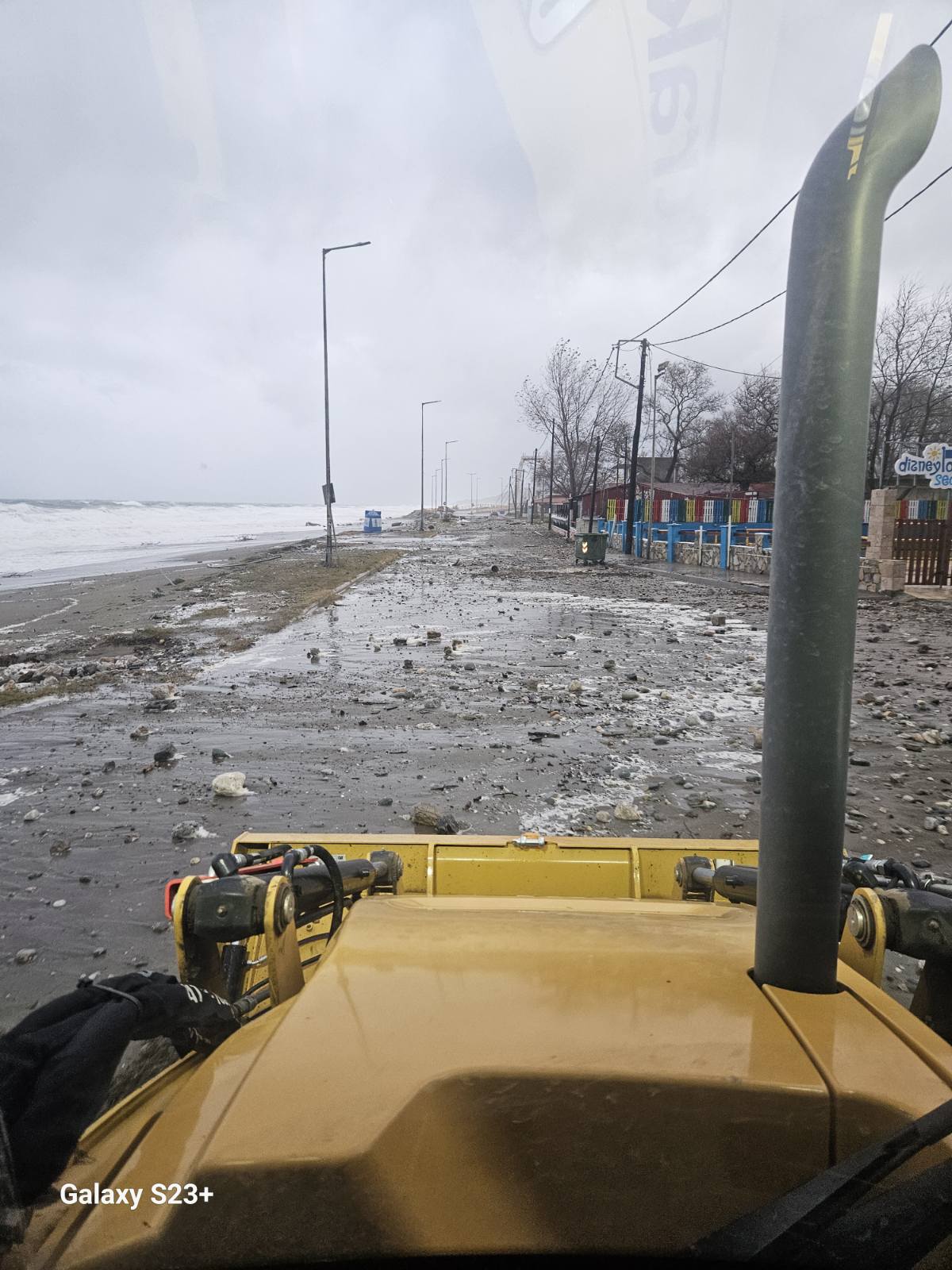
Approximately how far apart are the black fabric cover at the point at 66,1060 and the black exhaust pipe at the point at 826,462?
3.29 ft

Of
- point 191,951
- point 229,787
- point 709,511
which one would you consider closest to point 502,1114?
point 191,951

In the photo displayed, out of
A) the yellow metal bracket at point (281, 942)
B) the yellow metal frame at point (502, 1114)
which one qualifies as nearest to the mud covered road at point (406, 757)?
the yellow metal bracket at point (281, 942)

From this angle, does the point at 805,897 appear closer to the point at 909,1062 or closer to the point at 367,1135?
the point at 909,1062

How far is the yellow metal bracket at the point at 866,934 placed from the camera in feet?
4.19

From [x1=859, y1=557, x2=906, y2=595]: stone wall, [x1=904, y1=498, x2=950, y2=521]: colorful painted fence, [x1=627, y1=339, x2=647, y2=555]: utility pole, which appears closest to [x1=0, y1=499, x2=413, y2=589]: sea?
[x1=627, y1=339, x2=647, y2=555]: utility pole

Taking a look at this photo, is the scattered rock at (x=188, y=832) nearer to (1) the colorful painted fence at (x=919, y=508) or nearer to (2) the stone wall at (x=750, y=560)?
(2) the stone wall at (x=750, y=560)

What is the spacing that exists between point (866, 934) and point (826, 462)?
85cm

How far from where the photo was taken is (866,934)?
1.30 meters

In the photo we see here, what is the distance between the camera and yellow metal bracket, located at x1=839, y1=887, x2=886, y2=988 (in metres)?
1.28

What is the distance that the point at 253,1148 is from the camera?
0.85 meters

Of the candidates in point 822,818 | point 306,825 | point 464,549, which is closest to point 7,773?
point 306,825

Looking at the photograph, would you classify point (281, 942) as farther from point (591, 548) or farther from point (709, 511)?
point (709, 511)

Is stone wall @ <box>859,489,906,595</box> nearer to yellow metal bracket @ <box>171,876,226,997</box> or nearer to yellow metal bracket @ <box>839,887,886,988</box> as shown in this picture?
yellow metal bracket @ <box>839,887,886,988</box>

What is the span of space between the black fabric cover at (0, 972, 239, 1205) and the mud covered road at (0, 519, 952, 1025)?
2264 mm
